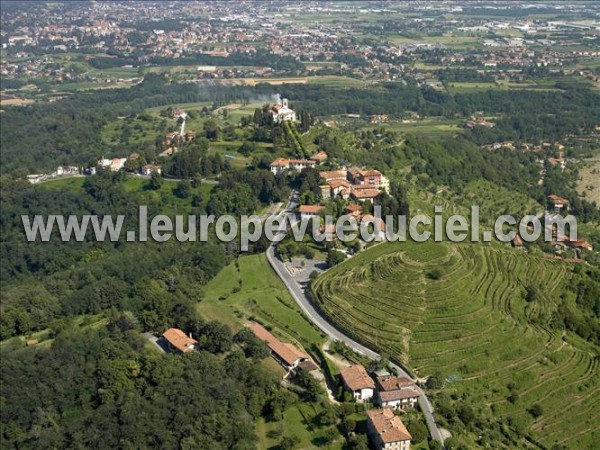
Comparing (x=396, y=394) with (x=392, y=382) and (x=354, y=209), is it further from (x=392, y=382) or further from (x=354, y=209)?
(x=354, y=209)

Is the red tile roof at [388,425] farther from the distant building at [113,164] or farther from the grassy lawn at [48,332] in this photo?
the distant building at [113,164]

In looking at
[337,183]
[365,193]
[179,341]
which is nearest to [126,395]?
[179,341]

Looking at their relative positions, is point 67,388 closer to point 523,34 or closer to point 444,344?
point 444,344

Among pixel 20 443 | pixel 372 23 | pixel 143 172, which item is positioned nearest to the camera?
pixel 20 443

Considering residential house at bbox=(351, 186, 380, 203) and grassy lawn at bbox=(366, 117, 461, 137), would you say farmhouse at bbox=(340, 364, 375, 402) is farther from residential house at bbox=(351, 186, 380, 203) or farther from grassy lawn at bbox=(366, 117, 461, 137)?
grassy lawn at bbox=(366, 117, 461, 137)

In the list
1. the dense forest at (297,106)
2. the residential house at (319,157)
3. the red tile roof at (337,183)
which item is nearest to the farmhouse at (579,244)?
the red tile roof at (337,183)

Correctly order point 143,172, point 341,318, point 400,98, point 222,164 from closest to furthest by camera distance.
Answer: point 341,318 < point 222,164 < point 143,172 < point 400,98

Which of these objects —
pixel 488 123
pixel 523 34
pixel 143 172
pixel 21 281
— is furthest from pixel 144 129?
pixel 523 34
